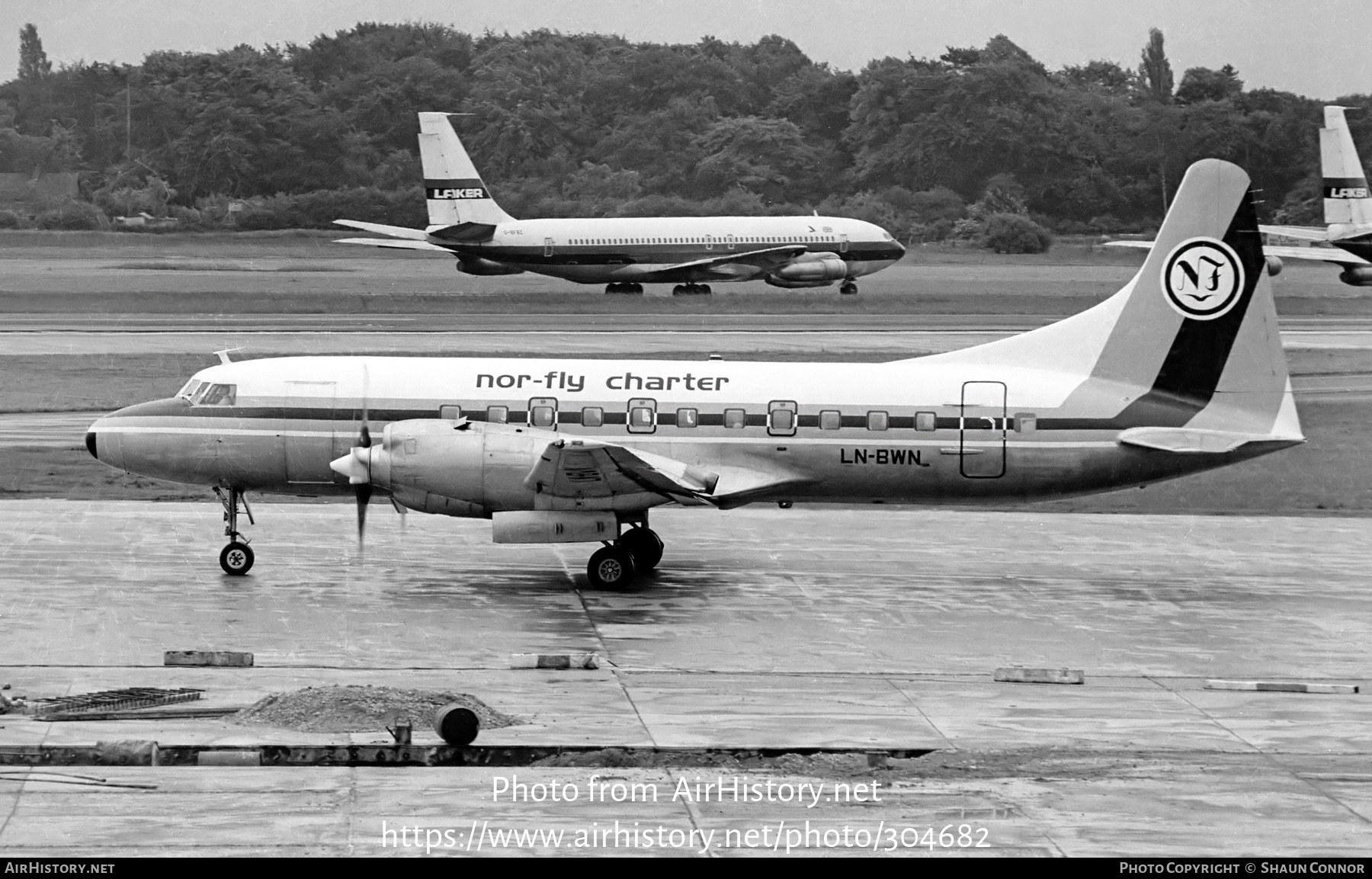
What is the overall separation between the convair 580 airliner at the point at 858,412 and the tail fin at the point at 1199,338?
26 millimetres

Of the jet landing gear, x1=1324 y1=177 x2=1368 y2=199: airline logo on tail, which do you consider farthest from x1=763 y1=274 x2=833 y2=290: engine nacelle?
the jet landing gear

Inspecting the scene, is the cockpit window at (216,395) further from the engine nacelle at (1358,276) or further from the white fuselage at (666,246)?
the engine nacelle at (1358,276)

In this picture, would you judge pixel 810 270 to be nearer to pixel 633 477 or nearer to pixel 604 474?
pixel 633 477

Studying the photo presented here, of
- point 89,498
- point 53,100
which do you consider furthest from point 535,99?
point 89,498

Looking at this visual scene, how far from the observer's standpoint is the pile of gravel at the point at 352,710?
16266 millimetres

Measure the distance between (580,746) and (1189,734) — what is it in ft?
21.2

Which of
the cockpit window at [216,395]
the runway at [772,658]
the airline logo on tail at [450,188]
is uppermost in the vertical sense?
the airline logo on tail at [450,188]

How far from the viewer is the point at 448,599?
910 inches

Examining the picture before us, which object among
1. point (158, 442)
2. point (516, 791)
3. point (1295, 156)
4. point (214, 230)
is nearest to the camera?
point (516, 791)

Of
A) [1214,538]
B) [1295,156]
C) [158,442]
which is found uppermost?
[1295,156]

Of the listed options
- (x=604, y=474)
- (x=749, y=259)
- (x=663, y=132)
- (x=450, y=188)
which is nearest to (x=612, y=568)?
(x=604, y=474)

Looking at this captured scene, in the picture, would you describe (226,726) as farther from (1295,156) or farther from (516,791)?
(1295,156)

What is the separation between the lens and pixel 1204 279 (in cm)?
2523

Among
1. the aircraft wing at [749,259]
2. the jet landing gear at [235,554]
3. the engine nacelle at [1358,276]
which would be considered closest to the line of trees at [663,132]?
the engine nacelle at [1358,276]
